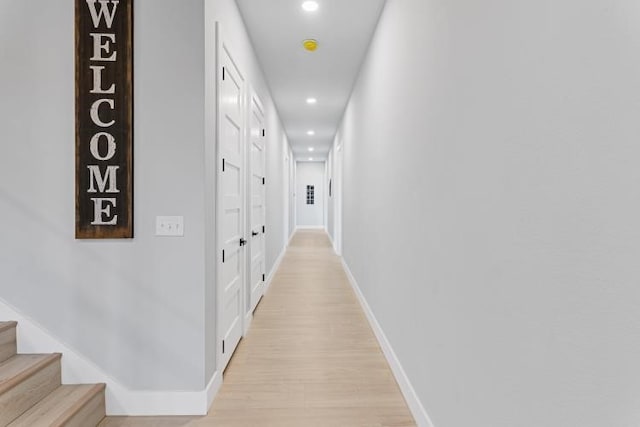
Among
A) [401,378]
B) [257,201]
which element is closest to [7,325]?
[401,378]

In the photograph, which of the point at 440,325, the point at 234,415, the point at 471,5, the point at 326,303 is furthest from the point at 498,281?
the point at 326,303

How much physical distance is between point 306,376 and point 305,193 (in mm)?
13181

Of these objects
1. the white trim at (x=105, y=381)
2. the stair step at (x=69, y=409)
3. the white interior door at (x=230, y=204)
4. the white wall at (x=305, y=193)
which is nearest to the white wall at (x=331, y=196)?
the white wall at (x=305, y=193)

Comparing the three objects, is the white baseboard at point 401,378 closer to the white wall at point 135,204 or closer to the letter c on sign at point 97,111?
the white wall at point 135,204

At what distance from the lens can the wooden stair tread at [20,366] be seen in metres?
1.83

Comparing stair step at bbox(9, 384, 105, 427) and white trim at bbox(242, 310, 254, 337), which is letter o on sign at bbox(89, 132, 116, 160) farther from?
white trim at bbox(242, 310, 254, 337)

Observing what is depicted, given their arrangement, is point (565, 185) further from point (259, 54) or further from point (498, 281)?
point (259, 54)

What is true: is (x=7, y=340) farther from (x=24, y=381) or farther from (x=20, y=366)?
(x=24, y=381)

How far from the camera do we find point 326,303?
457 cm

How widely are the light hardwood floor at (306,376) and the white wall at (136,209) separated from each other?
35cm

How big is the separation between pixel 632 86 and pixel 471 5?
855mm

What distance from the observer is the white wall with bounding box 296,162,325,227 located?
51.2 feet

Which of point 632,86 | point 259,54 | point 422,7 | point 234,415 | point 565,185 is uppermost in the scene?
point 259,54

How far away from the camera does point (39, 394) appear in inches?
78.3
